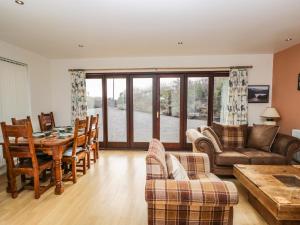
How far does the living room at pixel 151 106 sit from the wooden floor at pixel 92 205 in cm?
2

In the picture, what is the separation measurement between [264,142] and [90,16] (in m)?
3.47

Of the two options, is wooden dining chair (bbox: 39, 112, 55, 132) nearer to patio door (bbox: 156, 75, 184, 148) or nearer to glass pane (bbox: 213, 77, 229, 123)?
patio door (bbox: 156, 75, 184, 148)

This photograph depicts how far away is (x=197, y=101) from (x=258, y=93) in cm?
144

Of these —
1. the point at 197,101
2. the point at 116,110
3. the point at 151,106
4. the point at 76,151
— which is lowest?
the point at 76,151

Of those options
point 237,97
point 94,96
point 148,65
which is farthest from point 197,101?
point 94,96

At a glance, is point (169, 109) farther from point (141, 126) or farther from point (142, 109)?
point (141, 126)

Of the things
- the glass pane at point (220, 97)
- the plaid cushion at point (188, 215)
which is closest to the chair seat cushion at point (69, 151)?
the plaid cushion at point (188, 215)

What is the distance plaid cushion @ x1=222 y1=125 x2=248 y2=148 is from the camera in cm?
367

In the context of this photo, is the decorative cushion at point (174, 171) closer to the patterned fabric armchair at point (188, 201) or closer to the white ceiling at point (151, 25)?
the patterned fabric armchair at point (188, 201)

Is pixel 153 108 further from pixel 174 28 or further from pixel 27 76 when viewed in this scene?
pixel 27 76

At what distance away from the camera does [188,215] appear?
1531mm

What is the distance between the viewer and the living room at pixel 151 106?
2129 mm

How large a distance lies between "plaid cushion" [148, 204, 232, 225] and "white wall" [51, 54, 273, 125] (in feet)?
12.4

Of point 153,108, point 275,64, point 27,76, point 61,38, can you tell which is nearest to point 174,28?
point 61,38
